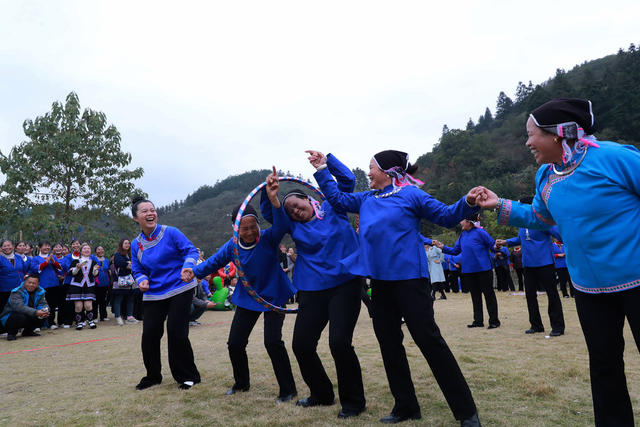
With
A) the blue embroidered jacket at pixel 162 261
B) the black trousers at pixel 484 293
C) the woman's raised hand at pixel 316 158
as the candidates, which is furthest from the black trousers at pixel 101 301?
the woman's raised hand at pixel 316 158

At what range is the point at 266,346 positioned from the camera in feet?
16.9

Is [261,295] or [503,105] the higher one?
[503,105]

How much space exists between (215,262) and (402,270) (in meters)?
2.55

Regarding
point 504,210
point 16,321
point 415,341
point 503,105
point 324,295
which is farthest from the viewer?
point 503,105

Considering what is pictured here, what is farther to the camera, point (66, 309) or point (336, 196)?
point (66, 309)

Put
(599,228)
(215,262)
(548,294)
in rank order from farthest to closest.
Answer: (548,294)
(215,262)
(599,228)

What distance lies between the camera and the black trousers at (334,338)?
4.32 meters

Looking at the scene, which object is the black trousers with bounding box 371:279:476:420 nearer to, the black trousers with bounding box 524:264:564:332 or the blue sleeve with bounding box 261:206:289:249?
the blue sleeve with bounding box 261:206:289:249

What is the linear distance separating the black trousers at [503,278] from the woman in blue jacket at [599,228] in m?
19.3

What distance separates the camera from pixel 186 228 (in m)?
122

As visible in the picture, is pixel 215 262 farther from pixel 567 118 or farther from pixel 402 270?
pixel 567 118

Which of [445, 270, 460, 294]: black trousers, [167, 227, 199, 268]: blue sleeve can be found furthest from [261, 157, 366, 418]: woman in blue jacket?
[445, 270, 460, 294]: black trousers

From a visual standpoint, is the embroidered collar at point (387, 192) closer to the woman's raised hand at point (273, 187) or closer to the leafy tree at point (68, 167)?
the woman's raised hand at point (273, 187)

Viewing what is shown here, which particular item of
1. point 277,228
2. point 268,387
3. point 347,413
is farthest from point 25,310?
point 347,413
